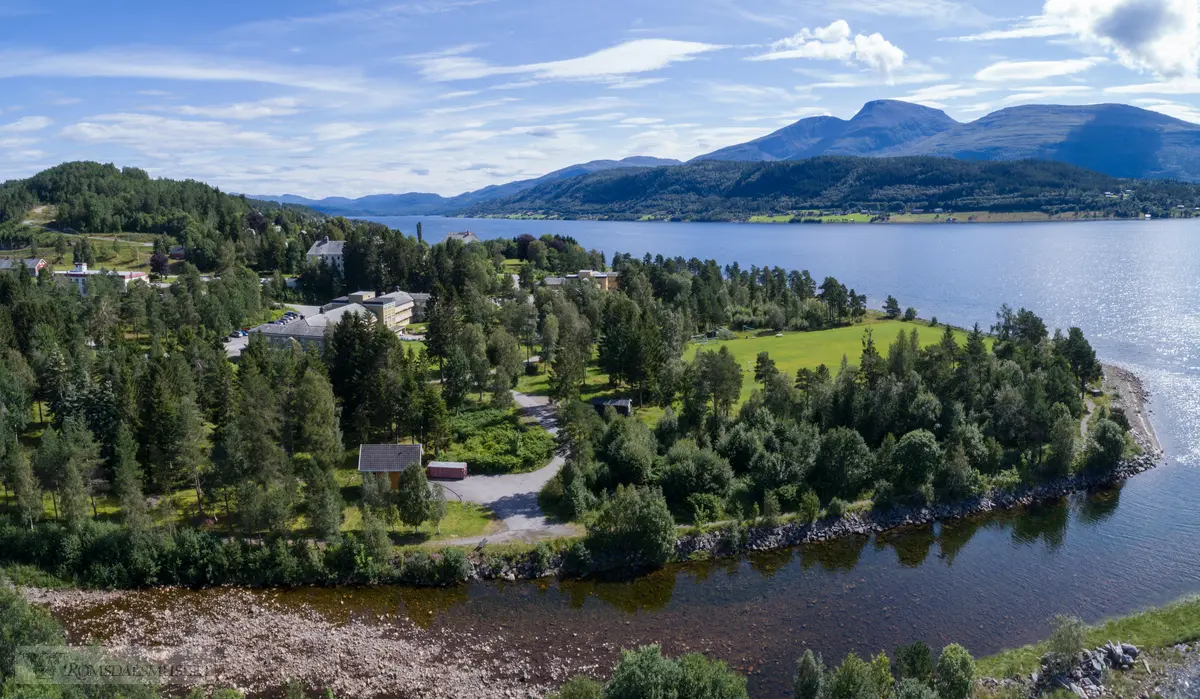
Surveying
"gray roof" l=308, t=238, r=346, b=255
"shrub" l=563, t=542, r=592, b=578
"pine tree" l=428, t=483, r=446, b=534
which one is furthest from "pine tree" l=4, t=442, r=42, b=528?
"gray roof" l=308, t=238, r=346, b=255

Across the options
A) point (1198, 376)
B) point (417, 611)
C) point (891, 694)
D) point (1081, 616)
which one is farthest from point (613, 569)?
point (1198, 376)

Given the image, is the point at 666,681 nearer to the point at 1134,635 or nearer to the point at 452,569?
the point at 452,569

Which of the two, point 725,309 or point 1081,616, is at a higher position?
point 725,309

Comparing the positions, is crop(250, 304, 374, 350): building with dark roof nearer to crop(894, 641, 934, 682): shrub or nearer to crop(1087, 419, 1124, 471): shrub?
crop(894, 641, 934, 682): shrub

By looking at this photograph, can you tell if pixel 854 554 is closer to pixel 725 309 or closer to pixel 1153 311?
pixel 725 309

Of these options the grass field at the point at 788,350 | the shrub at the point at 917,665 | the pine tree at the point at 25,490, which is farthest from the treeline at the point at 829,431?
the pine tree at the point at 25,490

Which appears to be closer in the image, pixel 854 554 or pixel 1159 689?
pixel 1159 689
